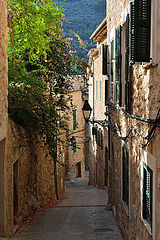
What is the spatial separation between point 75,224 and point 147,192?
5006 millimetres

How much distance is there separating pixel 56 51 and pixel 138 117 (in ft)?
29.8

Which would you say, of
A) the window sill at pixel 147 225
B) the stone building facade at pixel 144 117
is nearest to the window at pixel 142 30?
the stone building facade at pixel 144 117

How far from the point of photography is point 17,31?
11766 millimetres

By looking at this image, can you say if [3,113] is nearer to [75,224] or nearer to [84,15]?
[75,224]

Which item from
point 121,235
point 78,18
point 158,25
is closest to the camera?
point 158,25

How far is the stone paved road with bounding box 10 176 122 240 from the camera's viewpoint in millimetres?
8094

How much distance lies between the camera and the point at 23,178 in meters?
9.74

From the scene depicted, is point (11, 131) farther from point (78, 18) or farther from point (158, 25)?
point (78, 18)

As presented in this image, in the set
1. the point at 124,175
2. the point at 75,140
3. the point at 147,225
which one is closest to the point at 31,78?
the point at 124,175

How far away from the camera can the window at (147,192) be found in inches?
193

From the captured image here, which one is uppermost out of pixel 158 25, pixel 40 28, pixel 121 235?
pixel 40 28

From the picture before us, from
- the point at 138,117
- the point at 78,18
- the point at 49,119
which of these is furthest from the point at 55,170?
the point at 78,18

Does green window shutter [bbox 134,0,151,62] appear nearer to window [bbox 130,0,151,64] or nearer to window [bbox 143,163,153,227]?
window [bbox 130,0,151,64]

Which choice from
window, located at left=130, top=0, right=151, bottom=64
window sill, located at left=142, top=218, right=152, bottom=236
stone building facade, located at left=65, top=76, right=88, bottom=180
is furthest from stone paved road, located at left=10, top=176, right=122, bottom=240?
→ stone building facade, located at left=65, top=76, right=88, bottom=180
